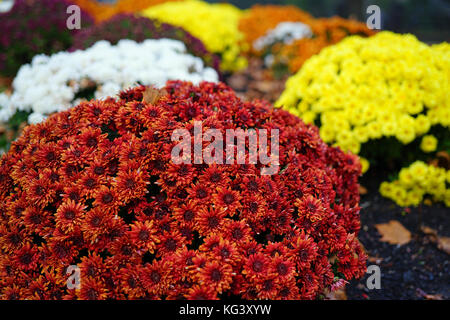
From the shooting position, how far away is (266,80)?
7.03 meters

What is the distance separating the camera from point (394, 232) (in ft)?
10.8

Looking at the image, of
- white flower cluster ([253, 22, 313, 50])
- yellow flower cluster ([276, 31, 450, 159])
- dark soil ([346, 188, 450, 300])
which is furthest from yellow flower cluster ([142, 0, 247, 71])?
dark soil ([346, 188, 450, 300])

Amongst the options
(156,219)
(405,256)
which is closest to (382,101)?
(405,256)

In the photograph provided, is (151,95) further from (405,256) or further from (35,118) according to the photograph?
(405,256)

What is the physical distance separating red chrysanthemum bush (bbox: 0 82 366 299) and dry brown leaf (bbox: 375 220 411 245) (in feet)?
4.05

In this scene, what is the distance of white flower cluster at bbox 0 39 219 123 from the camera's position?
11.5 ft

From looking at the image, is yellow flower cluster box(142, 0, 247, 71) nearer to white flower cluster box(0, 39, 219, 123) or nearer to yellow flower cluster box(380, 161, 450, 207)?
white flower cluster box(0, 39, 219, 123)

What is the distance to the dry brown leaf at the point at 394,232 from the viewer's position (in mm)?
3221

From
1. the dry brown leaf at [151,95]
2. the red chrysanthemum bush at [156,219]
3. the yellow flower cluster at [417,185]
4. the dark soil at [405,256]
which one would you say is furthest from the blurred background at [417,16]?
the red chrysanthemum bush at [156,219]

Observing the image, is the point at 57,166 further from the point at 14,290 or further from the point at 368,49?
the point at 368,49

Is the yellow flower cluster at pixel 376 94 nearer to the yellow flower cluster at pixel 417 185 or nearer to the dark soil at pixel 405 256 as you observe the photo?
the yellow flower cluster at pixel 417 185

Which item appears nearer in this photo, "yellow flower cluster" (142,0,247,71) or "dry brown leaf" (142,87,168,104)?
"dry brown leaf" (142,87,168,104)

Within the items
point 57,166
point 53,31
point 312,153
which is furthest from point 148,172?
point 53,31
